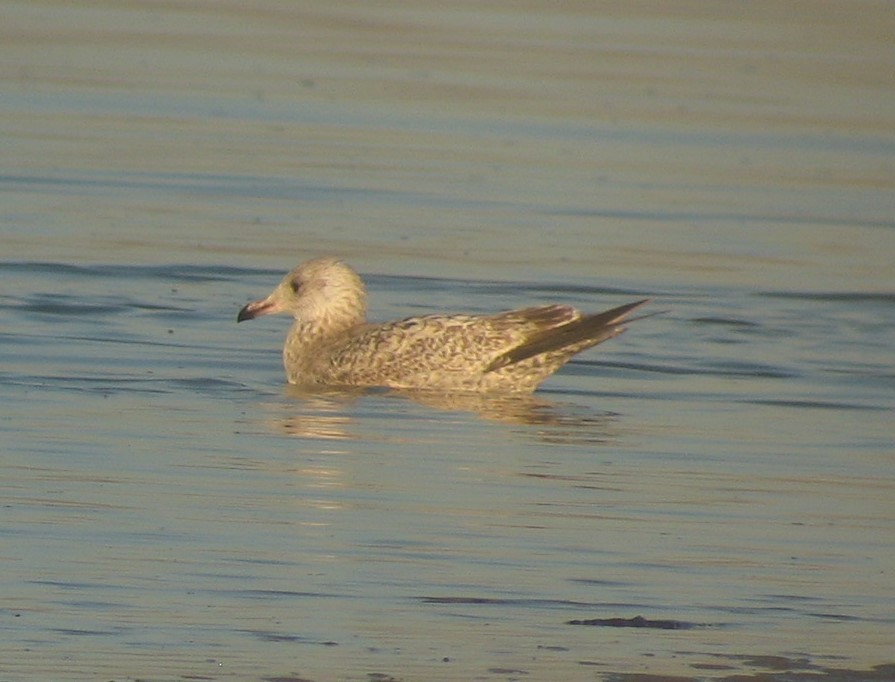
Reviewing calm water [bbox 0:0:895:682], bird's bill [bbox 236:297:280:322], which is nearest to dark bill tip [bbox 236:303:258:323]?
bird's bill [bbox 236:297:280:322]

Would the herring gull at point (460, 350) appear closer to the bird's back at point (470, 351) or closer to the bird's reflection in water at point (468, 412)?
Result: the bird's back at point (470, 351)

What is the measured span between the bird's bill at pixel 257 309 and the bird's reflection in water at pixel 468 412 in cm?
51

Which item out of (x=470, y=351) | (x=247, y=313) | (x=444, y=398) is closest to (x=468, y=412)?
(x=444, y=398)

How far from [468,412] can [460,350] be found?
87cm

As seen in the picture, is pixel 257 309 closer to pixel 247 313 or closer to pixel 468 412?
pixel 247 313

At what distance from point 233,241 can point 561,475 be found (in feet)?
21.4

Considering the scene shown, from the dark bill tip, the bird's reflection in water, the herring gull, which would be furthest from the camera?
the dark bill tip

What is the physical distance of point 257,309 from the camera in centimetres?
1305

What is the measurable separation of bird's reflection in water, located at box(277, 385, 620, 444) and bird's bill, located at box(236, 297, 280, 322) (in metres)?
0.51

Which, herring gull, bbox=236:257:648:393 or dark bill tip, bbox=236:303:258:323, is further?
dark bill tip, bbox=236:303:258:323

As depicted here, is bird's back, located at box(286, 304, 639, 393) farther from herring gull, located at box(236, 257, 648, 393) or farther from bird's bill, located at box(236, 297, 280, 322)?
bird's bill, located at box(236, 297, 280, 322)

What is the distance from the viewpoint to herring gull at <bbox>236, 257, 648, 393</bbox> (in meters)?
12.6

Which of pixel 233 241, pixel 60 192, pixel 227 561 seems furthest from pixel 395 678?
pixel 60 192

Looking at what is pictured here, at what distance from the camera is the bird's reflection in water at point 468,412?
11.0m
